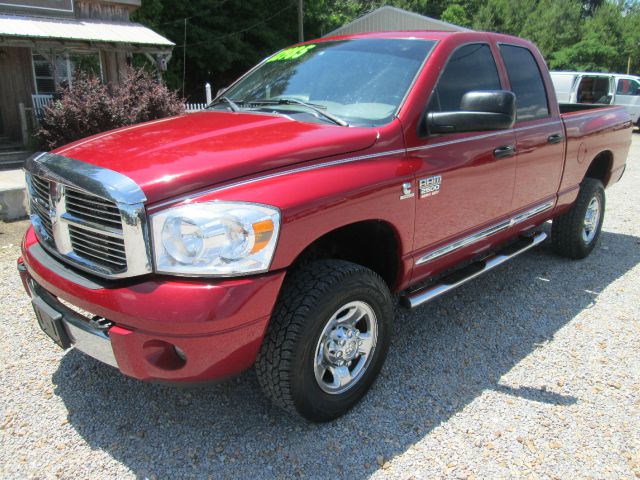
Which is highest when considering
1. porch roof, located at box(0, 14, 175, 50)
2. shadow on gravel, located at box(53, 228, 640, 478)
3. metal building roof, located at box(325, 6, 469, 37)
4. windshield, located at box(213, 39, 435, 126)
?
metal building roof, located at box(325, 6, 469, 37)

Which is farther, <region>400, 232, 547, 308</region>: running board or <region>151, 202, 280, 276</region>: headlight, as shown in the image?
<region>400, 232, 547, 308</region>: running board

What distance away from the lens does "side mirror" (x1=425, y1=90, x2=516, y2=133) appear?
9.20ft

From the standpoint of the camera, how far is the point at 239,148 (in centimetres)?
242

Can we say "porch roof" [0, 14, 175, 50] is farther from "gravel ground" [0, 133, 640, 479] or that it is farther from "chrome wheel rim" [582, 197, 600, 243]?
"chrome wheel rim" [582, 197, 600, 243]

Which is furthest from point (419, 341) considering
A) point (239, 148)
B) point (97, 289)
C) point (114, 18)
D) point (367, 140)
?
point (114, 18)

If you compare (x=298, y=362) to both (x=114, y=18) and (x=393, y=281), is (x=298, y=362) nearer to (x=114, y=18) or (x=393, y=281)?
(x=393, y=281)

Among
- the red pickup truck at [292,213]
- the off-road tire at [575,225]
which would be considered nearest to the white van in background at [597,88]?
the off-road tire at [575,225]

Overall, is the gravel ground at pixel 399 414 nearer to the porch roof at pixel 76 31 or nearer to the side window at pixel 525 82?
the side window at pixel 525 82

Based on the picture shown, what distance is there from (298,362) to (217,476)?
630mm

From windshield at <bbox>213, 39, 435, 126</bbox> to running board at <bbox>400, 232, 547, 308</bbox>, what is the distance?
41.2 inches

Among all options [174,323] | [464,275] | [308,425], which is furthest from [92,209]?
[464,275]

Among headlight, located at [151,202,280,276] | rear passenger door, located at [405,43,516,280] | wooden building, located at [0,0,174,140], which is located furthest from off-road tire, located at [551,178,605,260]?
wooden building, located at [0,0,174,140]

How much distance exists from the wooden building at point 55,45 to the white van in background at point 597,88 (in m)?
12.3

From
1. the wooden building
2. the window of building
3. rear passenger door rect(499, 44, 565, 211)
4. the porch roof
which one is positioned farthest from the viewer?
the window of building
